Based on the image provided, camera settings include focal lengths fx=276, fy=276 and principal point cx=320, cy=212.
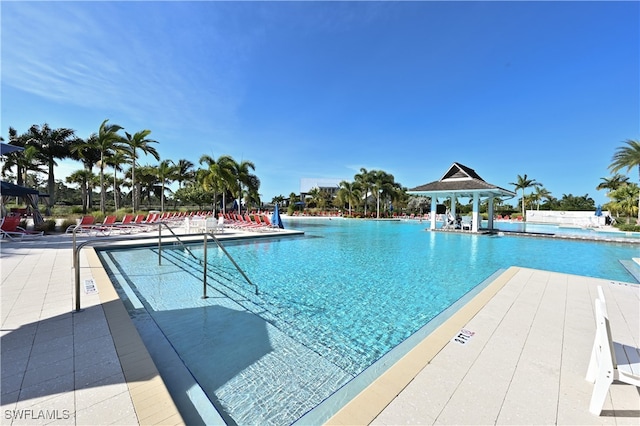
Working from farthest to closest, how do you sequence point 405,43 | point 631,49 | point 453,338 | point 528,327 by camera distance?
1. point 405,43
2. point 631,49
3. point 528,327
4. point 453,338

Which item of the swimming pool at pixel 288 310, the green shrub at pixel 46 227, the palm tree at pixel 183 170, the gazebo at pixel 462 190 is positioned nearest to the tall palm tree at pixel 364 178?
the gazebo at pixel 462 190

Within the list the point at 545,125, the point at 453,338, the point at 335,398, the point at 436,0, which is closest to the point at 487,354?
the point at 453,338

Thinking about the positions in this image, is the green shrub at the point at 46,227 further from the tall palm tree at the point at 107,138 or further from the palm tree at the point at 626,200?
the palm tree at the point at 626,200

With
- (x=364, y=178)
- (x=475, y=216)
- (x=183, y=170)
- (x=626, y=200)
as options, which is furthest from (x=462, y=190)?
(x=183, y=170)

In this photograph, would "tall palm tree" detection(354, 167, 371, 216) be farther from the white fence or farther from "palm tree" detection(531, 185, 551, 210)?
"palm tree" detection(531, 185, 551, 210)

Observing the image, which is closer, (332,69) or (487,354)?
(487,354)

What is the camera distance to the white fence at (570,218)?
1149 inches

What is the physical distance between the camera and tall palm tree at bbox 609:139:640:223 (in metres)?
19.9

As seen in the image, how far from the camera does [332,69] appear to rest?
20016 mm

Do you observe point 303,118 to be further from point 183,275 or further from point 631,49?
point 183,275

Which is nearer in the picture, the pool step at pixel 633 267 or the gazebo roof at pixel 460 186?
the pool step at pixel 633 267

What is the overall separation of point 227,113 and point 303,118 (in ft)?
30.5

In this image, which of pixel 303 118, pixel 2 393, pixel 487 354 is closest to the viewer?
pixel 2 393

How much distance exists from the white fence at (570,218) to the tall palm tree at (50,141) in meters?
52.1
